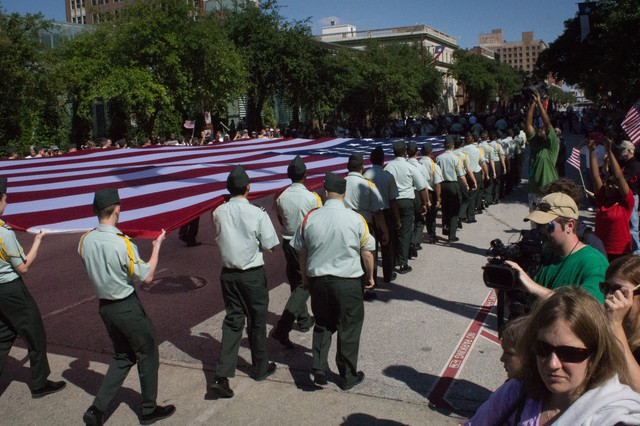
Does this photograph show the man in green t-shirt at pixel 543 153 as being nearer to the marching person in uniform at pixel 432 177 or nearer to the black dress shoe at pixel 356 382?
the marching person in uniform at pixel 432 177

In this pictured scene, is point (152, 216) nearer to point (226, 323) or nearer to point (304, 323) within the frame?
point (226, 323)

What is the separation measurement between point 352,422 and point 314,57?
31837 mm

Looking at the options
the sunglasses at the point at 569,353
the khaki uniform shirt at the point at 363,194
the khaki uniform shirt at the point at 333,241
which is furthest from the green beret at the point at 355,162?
the sunglasses at the point at 569,353

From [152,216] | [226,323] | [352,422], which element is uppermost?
[152,216]

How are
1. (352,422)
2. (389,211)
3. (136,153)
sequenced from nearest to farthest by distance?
(352,422), (389,211), (136,153)

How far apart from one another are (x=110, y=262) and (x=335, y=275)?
1.66 m

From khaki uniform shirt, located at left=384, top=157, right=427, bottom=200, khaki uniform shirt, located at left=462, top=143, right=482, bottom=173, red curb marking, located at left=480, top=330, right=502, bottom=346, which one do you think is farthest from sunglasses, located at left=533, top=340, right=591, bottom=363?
khaki uniform shirt, located at left=462, top=143, right=482, bottom=173

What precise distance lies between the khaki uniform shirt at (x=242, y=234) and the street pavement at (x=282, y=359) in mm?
1069

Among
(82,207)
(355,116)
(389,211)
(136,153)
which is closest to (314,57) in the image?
(355,116)

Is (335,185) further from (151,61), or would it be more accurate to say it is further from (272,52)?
(272,52)

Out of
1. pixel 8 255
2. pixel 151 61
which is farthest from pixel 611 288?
pixel 151 61

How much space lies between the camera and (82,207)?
6.02 metres

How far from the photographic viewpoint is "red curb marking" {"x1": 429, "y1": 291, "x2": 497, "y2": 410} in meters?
4.75

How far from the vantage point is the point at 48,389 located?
5.18m
